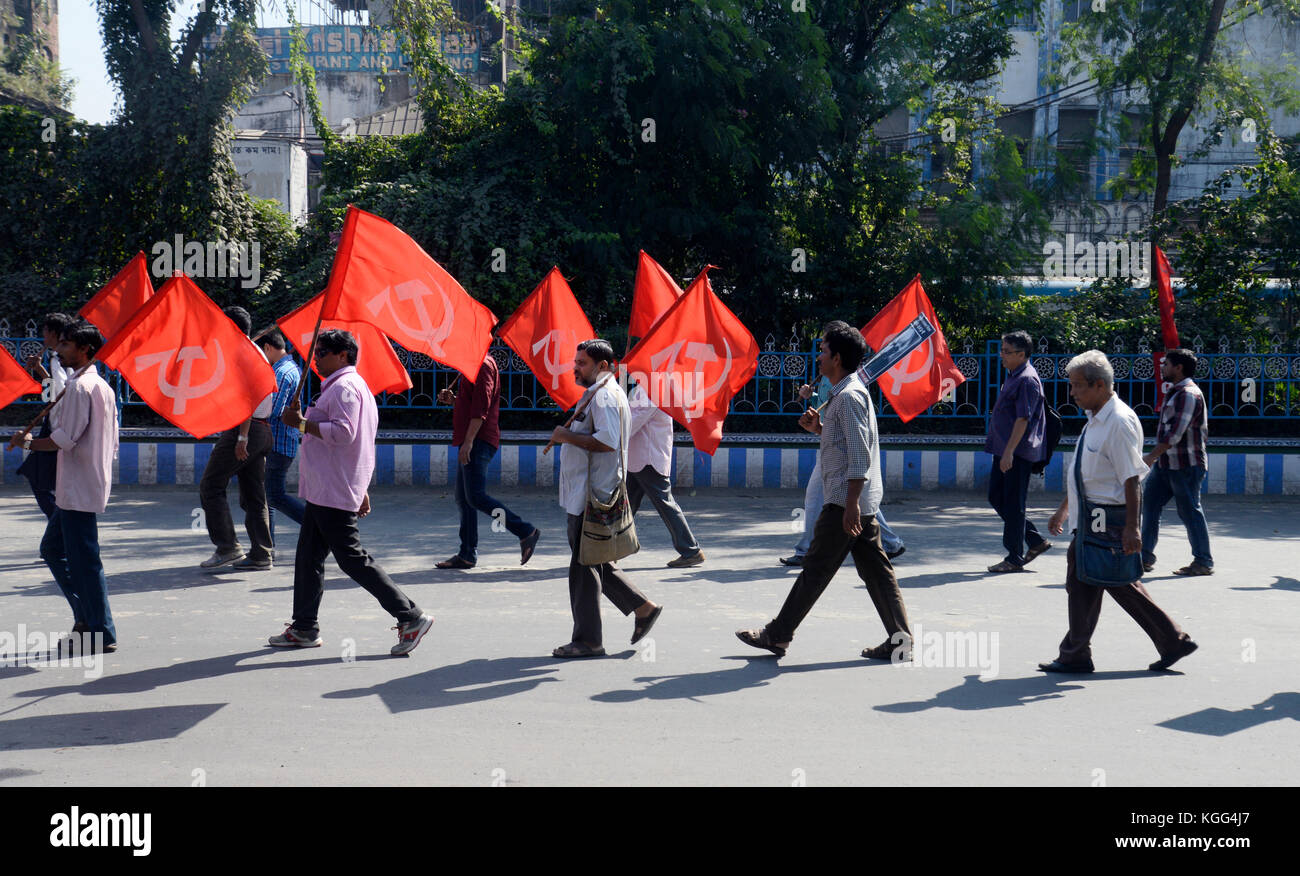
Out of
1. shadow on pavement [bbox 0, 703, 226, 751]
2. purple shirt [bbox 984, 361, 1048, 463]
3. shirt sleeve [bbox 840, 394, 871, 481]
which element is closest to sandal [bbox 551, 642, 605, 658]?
shirt sleeve [bbox 840, 394, 871, 481]

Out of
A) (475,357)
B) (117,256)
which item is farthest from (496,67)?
(475,357)

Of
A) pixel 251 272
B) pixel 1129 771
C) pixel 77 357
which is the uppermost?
pixel 251 272

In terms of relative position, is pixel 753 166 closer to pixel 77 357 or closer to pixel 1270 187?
pixel 1270 187

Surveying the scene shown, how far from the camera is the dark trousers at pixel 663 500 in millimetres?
8766

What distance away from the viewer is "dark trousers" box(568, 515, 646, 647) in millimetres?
6129

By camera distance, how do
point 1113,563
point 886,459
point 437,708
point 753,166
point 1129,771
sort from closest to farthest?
point 1129,771, point 437,708, point 1113,563, point 886,459, point 753,166

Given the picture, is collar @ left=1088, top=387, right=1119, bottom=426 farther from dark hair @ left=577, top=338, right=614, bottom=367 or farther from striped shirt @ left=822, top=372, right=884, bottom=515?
dark hair @ left=577, top=338, right=614, bottom=367

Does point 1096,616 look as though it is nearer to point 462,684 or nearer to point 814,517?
point 814,517

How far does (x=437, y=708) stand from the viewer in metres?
5.21

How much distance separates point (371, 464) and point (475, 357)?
1073mm

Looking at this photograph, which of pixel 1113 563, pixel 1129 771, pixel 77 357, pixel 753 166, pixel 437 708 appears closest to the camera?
pixel 1129 771

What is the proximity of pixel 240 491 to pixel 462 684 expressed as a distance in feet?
11.3

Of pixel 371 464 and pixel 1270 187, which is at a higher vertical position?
pixel 1270 187

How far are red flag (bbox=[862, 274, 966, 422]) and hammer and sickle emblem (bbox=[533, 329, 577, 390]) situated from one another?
260 centimetres
